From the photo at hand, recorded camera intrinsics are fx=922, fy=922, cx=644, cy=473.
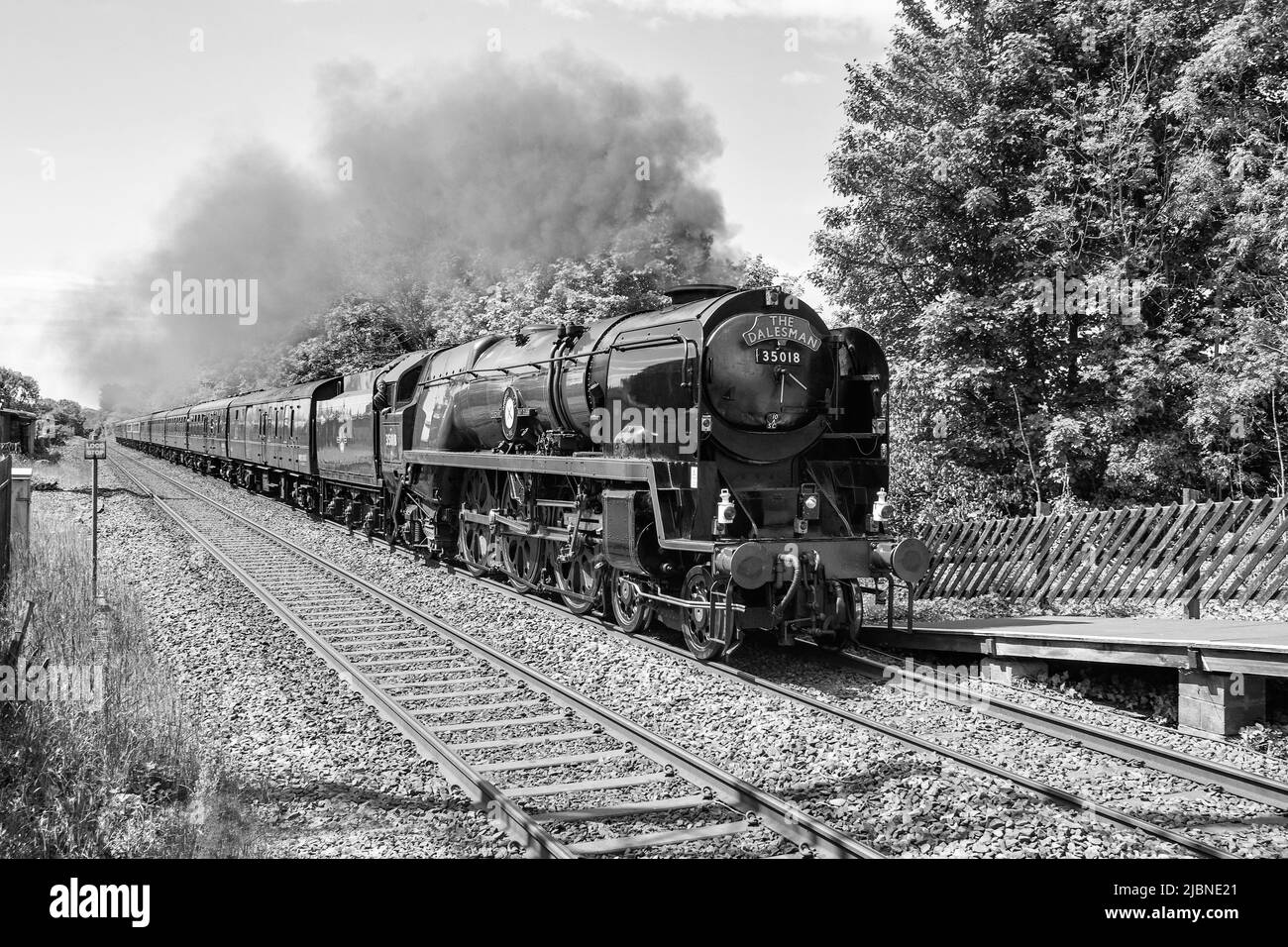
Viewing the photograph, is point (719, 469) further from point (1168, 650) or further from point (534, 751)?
point (1168, 650)

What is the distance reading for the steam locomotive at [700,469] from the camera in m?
8.16

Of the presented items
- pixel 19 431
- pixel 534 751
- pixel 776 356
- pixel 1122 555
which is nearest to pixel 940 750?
pixel 534 751

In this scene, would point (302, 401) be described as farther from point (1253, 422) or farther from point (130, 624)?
point (1253, 422)

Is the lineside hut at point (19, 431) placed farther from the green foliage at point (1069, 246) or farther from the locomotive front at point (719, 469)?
the green foliage at point (1069, 246)

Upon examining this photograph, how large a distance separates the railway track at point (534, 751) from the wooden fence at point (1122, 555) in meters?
5.91

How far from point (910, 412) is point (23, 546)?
12989 mm

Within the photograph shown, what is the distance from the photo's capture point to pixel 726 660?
8.31 meters

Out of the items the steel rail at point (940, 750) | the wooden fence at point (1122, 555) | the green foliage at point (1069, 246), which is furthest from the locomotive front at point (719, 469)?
the green foliage at point (1069, 246)

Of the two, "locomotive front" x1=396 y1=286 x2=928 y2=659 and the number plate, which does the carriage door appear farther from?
the number plate

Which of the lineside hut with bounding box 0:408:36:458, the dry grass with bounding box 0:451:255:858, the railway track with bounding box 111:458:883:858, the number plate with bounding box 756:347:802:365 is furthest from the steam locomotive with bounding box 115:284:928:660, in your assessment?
the lineside hut with bounding box 0:408:36:458

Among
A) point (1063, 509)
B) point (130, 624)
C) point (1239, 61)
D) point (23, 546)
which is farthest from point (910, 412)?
point (23, 546)

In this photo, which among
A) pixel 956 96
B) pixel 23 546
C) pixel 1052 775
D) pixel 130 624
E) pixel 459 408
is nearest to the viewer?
pixel 1052 775

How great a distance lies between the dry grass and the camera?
4586 millimetres

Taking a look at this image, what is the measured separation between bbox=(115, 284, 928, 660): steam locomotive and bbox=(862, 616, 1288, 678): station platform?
0.64 m
